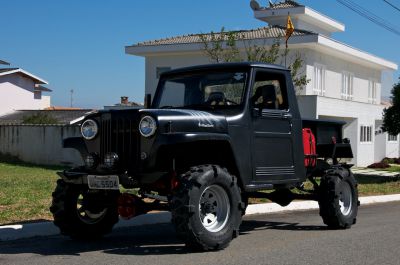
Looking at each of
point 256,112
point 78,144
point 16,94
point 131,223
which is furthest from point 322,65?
point 16,94

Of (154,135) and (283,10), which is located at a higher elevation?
(283,10)

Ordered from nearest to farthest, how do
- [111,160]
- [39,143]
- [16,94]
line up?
1. [111,160]
2. [39,143]
3. [16,94]

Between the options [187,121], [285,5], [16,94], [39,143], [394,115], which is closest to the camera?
[187,121]

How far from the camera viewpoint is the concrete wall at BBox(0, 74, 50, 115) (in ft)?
154

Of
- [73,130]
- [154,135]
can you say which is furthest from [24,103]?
[154,135]

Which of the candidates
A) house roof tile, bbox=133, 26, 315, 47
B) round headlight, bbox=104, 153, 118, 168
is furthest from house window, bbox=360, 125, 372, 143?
round headlight, bbox=104, 153, 118, 168

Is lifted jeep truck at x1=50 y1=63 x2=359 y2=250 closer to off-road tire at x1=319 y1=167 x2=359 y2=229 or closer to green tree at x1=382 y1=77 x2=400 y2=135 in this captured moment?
off-road tire at x1=319 y1=167 x2=359 y2=229

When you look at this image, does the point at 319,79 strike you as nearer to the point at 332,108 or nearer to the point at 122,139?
the point at 332,108

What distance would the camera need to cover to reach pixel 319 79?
31375 mm

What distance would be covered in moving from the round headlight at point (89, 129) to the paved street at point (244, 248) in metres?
1.39

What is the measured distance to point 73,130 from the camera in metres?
26.9

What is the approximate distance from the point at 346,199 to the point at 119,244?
393 centimetres

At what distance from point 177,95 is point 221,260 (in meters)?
2.90

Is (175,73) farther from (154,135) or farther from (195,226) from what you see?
(195,226)
